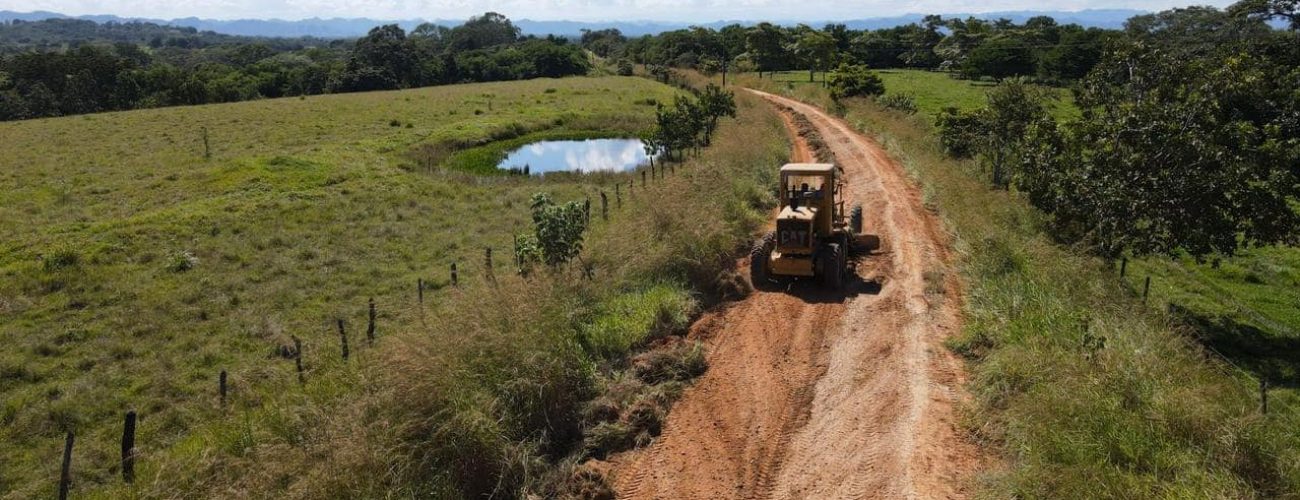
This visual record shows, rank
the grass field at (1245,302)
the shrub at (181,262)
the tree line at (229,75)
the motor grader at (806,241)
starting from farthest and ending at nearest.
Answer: the tree line at (229,75), the shrub at (181,262), the grass field at (1245,302), the motor grader at (806,241)

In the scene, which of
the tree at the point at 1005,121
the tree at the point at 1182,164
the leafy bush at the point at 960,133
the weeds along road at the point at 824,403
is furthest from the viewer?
the leafy bush at the point at 960,133

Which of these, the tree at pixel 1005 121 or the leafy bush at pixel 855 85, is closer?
the tree at pixel 1005 121

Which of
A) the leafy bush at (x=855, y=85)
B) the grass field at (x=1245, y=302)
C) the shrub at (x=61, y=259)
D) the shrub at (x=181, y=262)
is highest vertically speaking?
the leafy bush at (x=855, y=85)

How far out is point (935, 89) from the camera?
60625 millimetres

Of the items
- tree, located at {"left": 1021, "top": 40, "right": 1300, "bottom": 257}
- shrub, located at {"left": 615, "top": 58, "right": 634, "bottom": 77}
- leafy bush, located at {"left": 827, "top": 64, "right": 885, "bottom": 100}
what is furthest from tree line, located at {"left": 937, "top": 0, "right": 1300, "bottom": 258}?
shrub, located at {"left": 615, "top": 58, "right": 634, "bottom": 77}

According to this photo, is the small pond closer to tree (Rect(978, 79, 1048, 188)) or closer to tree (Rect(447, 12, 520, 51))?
tree (Rect(978, 79, 1048, 188))

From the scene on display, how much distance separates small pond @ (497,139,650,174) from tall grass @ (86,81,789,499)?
86.0 ft

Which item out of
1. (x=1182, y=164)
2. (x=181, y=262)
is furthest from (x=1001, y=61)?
(x=181, y=262)

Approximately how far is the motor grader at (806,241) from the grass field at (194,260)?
7.97 m

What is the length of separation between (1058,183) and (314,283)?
64.3 ft

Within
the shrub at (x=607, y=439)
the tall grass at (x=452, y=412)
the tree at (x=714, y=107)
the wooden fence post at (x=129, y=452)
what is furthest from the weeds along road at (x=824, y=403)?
the tree at (x=714, y=107)

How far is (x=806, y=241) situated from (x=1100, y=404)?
668 centimetres

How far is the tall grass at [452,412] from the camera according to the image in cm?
749

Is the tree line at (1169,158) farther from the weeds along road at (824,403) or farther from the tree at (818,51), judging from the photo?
the tree at (818,51)
